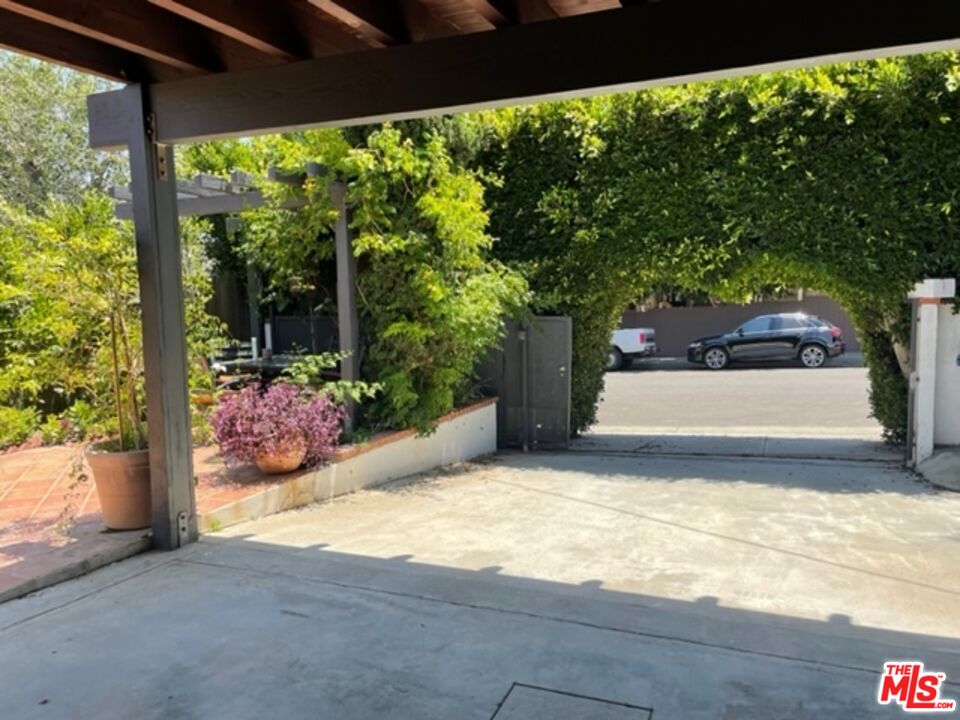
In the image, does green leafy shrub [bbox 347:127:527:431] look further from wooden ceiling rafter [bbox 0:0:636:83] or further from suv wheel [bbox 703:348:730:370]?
suv wheel [bbox 703:348:730:370]

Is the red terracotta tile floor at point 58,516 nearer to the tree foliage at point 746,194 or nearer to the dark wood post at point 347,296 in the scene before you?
the dark wood post at point 347,296

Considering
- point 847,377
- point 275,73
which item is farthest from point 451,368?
point 847,377

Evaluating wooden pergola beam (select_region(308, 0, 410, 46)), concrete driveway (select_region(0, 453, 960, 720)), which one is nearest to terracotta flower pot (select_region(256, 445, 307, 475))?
concrete driveway (select_region(0, 453, 960, 720))

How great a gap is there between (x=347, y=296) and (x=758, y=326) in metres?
14.2

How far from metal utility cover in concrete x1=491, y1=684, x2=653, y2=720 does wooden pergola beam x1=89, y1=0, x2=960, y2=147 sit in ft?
8.10

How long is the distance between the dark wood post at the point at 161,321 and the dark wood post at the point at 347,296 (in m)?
2.71

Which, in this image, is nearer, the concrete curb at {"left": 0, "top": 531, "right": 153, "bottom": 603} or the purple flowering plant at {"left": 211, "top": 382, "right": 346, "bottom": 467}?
the concrete curb at {"left": 0, "top": 531, "right": 153, "bottom": 603}

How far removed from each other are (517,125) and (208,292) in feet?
16.0

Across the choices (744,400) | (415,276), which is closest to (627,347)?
(744,400)

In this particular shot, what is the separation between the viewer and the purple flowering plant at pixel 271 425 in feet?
17.7

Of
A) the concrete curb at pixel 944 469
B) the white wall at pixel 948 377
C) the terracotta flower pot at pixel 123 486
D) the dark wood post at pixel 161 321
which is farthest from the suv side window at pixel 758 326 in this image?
the terracotta flower pot at pixel 123 486

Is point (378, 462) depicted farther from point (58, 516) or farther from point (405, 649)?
point (405, 649)

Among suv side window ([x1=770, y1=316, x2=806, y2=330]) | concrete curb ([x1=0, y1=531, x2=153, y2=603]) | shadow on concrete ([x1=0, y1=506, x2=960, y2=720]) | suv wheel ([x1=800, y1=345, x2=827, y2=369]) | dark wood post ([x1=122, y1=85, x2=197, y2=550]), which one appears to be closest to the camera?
shadow on concrete ([x1=0, y1=506, x2=960, y2=720])

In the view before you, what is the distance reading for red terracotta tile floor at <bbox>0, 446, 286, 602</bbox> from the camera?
351 cm
